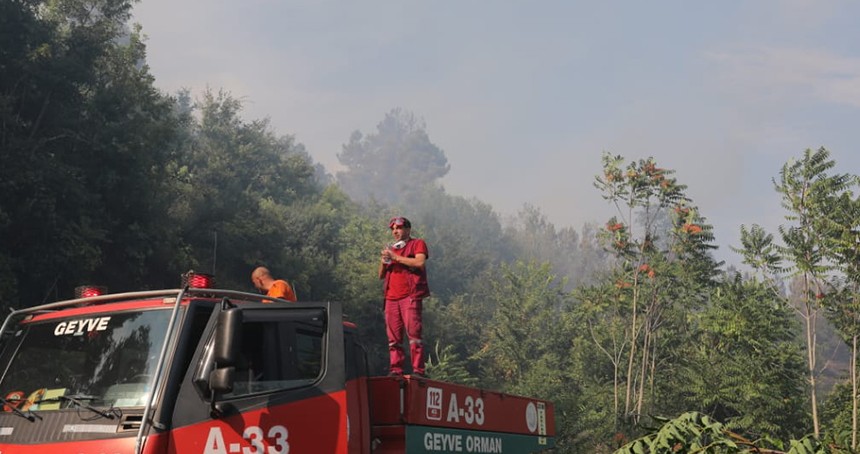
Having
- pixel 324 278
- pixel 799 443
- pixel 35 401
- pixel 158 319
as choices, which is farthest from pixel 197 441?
pixel 324 278

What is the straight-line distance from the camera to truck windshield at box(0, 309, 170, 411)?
5.82 meters

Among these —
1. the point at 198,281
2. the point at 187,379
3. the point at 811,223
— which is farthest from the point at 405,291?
the point at 811,223

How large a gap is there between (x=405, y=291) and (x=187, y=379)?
352cm

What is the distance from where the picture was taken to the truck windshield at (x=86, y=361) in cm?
582

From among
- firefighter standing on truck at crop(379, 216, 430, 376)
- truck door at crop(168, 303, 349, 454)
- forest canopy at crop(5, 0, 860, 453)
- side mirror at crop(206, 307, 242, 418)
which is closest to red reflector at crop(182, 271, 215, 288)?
truck door at crop(168, 303, 349, 454)

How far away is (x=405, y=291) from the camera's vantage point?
29.8ft

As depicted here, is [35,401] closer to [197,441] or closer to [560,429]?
[197,441]

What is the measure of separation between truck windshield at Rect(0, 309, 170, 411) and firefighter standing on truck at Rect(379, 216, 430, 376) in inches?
123

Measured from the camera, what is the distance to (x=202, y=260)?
3681cm

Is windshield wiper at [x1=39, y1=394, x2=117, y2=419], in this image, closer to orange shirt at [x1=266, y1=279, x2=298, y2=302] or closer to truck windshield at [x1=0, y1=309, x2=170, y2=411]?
truck windshield at [x1=0, y1=309, x2=170, y2=411]

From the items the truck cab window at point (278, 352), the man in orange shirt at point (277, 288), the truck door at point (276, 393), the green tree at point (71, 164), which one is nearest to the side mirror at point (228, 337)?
the truck door at point (276, 393)

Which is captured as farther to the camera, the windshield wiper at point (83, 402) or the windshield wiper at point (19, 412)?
the windshield wiper at point (19, 412)

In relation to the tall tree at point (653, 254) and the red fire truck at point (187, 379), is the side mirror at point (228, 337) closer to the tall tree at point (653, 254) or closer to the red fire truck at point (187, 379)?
the red fire truck at point (187, 379)

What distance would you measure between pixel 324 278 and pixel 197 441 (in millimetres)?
43098
